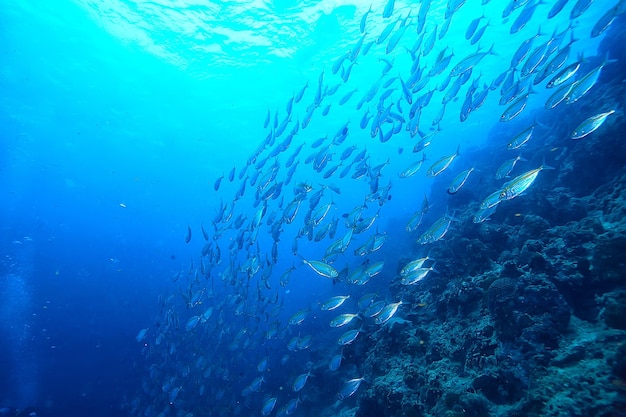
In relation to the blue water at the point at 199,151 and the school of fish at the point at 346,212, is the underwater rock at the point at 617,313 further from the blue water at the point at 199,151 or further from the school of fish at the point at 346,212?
the school of fish at the point at 346,212

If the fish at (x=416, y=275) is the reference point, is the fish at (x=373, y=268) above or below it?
below

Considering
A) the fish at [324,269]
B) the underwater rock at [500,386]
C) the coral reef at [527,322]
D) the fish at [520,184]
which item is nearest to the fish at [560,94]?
the fish at [520,184]

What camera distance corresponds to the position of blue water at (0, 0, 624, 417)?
12594 millimetres

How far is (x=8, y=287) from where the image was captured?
44.1 m

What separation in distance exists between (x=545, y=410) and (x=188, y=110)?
2993cm

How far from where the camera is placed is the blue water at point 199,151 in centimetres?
1259

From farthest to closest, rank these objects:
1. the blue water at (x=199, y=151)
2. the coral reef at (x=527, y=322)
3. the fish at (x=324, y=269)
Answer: the blue water at (x=199, y=151)
the fish at (x=324, y=269)
the coral reef at (x=527, y=322)

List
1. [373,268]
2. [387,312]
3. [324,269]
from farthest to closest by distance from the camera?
[373,268], [324,269], [387,312]

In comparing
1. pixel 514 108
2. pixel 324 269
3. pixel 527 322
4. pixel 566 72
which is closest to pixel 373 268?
pixel 324 269

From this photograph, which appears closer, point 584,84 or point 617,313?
point 617,313

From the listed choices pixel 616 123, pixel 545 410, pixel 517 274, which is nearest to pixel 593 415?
pixel 545 410

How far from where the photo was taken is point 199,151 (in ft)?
114

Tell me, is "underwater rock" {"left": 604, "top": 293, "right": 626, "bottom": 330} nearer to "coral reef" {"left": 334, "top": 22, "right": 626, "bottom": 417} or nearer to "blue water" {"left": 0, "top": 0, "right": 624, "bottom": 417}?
"coral reef" {"left": 334, "top": 22, "right": 626, "bottom": 417}

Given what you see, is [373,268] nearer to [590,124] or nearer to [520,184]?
[520,184]
